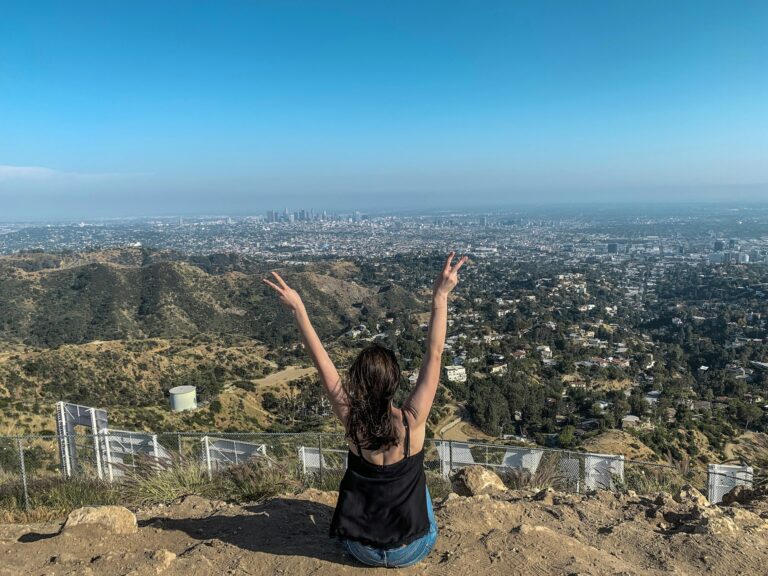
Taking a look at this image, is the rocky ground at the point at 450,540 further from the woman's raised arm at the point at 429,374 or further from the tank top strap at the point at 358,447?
the woman's raised arm at the point at 429,374

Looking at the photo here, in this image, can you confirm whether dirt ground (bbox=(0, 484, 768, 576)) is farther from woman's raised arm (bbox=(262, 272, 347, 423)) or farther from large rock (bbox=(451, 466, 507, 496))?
woman's raised arm (bbox=(262, 272, 347, 423))

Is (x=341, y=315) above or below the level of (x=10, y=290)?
below

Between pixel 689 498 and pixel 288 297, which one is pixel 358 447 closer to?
pixel 288 297

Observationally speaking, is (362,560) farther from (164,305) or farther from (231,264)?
(231,264)

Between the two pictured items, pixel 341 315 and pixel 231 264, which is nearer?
pixel 341 315

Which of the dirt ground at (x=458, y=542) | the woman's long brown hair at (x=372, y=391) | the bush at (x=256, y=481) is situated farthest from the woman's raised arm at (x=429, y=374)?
the bush at (x=256, y=481)

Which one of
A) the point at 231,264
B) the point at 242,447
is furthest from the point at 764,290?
the point at 231,264
